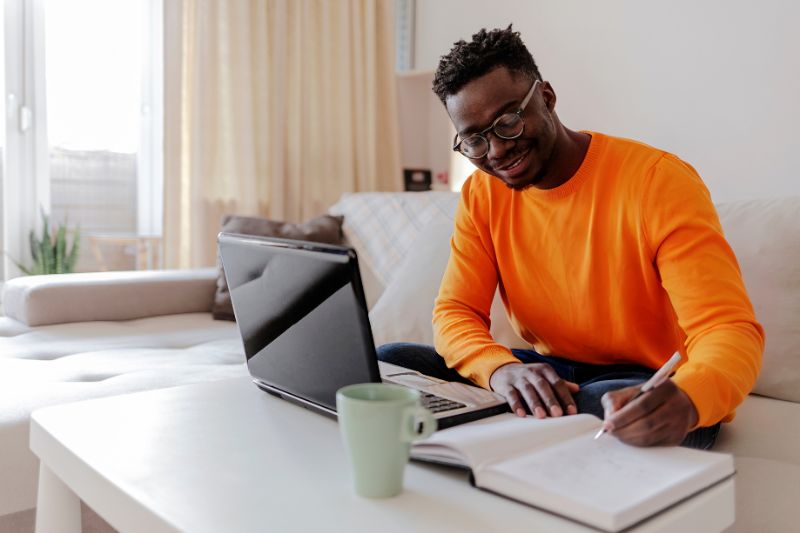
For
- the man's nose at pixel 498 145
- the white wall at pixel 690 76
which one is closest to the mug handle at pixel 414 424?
the man's nose at pixel 498 145

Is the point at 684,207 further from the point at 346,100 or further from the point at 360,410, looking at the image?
the point at 346,100

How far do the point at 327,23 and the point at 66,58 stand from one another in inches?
44.1

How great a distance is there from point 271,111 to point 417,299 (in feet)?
5.53

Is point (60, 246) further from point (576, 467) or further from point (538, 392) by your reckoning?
point (576, 467)

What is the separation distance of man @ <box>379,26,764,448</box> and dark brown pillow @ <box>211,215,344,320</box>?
1.09m

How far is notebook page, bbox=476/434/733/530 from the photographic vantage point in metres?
0.59

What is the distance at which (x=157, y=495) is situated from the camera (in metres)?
0.68

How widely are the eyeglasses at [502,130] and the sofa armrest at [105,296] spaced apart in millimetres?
1449

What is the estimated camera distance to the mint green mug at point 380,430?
2.04 feet

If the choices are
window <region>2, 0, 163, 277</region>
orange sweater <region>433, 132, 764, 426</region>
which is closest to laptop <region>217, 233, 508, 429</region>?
orange sweater <region>433, 132, 764, 426</region>

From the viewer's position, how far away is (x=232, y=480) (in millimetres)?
719

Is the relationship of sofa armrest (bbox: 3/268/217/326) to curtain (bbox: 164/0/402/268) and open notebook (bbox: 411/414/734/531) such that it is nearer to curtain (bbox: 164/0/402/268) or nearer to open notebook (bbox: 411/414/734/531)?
curtain (bbox: 164/0/402/268)

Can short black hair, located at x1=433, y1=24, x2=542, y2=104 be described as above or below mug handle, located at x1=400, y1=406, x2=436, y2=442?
above

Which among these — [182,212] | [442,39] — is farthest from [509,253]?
[442,39]
